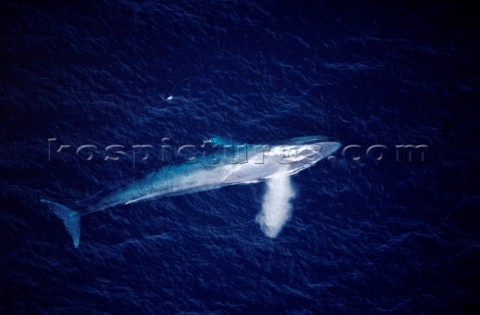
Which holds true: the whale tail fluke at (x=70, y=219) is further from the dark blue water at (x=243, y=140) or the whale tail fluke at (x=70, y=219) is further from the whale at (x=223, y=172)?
the dark blue water at (x=243, y=140)

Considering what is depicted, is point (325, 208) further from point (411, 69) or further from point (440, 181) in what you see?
point (411, 69)

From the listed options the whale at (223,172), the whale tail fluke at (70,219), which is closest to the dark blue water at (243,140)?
the whale at (223,172)

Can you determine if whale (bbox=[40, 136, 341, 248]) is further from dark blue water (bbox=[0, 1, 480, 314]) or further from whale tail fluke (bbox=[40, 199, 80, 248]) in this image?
dark blue water (bbox=[0, 1, 480, 314])

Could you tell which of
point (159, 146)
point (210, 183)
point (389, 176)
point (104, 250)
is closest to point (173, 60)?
point (159, 146)

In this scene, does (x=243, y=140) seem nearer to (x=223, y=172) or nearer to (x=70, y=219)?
(x=223, y=172)

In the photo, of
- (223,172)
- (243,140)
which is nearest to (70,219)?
(223,172)

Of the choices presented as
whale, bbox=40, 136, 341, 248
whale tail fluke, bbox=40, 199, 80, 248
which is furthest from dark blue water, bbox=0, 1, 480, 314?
whale tail fluke, bbox=40, 199, 80, 248

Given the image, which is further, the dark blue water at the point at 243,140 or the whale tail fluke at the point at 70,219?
the dark blue water at the point at 243,140
